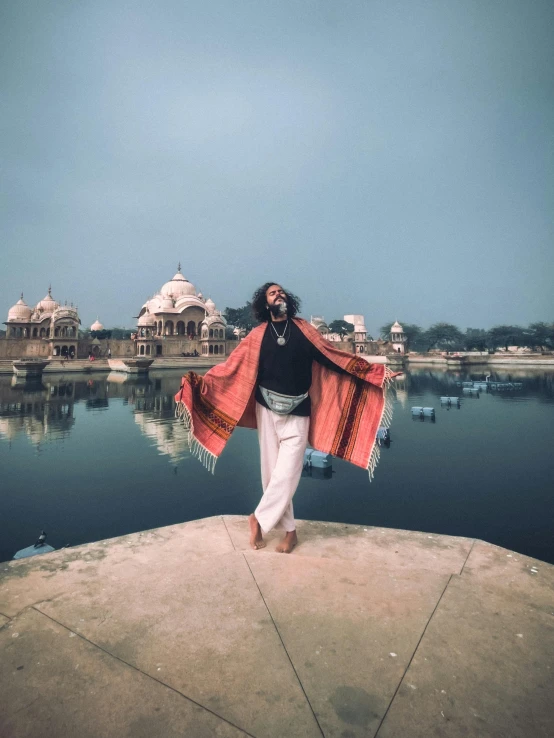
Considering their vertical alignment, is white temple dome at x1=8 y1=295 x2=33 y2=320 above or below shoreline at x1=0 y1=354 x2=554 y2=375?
above

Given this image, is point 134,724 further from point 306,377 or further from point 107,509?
point 107,509

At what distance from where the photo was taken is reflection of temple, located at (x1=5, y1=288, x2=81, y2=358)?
3416cm

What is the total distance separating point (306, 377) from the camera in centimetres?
270

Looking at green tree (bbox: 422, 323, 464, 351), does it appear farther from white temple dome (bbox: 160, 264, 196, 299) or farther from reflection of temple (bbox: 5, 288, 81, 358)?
reflection of temple (bbox: 5, 288, 81, 358)

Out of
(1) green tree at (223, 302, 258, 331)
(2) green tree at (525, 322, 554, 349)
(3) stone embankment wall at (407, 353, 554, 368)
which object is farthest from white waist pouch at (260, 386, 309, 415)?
(2) green tree at (525, 322, 554, 349)

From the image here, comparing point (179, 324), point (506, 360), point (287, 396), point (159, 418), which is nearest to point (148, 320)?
point (179, 324)

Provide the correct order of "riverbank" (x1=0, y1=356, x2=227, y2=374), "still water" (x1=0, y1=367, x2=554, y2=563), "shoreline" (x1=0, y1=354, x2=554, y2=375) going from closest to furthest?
"still water" (x1=0, y1=367, x2=554, y2=563)
"riverbank" (x1=0, y1=356, x2=227, y2=374)
"shoreline" (x1=0, y1=354, x2=554, y2=375)

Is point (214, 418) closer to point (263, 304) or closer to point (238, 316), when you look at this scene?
point (263, 304)

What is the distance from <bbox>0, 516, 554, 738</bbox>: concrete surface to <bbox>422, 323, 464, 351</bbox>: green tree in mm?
63086

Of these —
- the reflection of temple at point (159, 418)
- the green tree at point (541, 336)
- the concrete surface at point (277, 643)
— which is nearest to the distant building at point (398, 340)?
the green tree at point (541, 336)

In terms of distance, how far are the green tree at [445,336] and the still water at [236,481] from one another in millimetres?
49809

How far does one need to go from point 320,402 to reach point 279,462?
0.47 metres

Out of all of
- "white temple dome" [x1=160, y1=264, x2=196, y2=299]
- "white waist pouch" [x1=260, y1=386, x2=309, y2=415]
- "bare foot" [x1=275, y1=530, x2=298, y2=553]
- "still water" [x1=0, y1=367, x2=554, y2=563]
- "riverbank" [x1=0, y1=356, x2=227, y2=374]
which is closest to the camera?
"bare foot" [x1=275, y1=530, x2=298, y2=553]

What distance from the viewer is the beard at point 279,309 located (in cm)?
271
